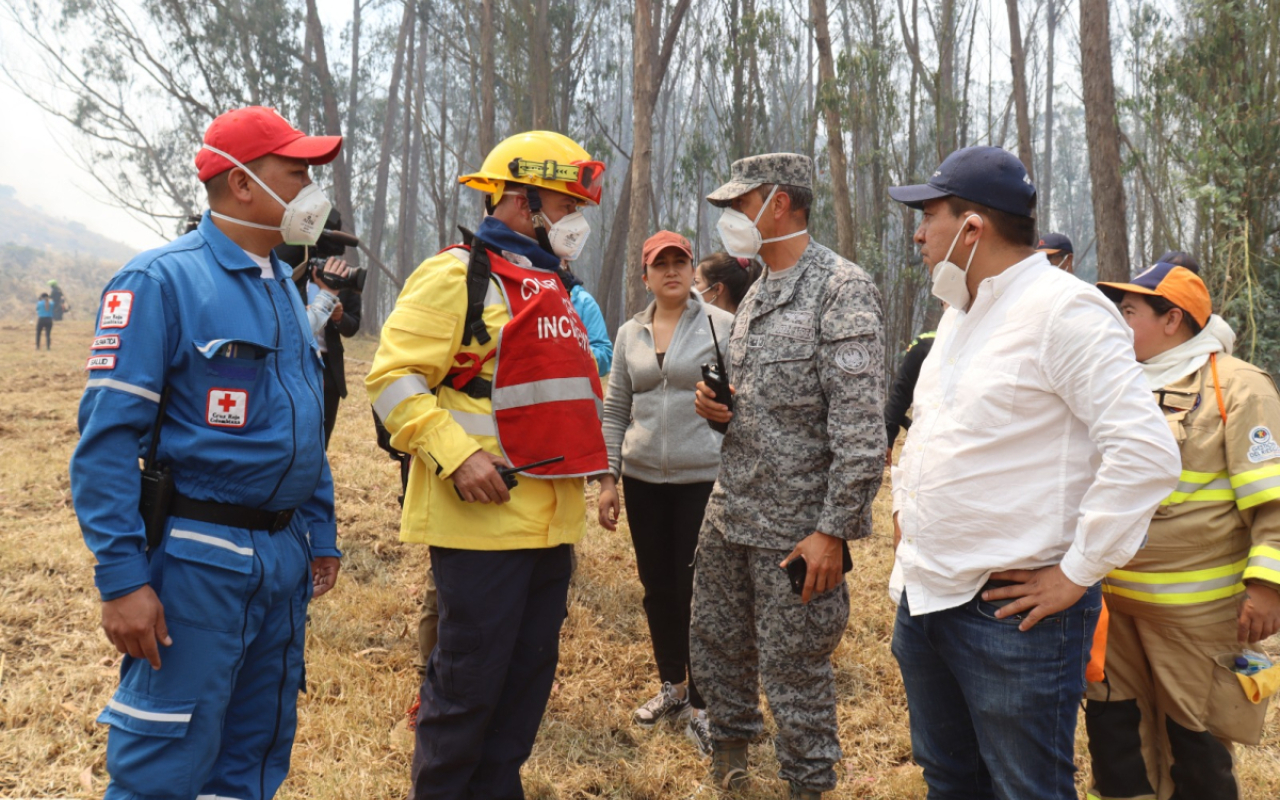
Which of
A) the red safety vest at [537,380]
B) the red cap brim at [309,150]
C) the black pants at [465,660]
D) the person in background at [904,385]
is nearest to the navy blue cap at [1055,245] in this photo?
the person in background at [904,385]

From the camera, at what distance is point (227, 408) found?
1976 millimetres

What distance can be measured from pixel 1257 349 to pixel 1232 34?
105 inches

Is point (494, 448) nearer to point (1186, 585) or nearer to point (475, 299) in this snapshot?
point (475, 299)

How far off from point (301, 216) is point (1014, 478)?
73.8 inches

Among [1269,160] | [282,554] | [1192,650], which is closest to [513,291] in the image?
[282,554]

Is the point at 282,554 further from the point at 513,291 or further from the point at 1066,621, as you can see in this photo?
the point at 1066,621

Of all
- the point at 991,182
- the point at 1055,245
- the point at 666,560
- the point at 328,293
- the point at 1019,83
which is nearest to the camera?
the point at 991,182

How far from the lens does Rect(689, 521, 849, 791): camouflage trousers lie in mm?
2680

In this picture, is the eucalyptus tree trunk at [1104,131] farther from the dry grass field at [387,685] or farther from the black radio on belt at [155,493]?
the black radio on belt at [155,493]

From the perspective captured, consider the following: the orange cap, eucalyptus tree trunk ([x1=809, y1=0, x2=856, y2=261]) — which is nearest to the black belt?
the orange cap

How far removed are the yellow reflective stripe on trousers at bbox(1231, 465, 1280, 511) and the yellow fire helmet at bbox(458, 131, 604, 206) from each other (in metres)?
2.08

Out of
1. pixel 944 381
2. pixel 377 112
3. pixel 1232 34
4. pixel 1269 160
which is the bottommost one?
pixel 944 381

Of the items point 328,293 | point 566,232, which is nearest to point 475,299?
point 566,232

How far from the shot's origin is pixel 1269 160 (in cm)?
657
